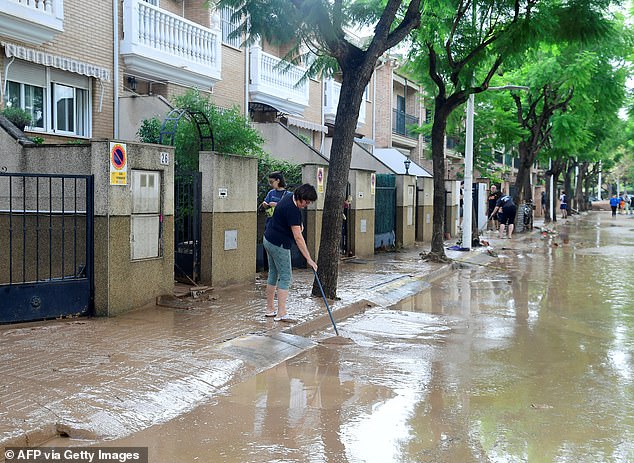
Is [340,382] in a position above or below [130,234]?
below

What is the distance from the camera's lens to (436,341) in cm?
873

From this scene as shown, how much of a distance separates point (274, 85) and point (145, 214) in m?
12.7

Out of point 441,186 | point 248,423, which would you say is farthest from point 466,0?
point 248,423

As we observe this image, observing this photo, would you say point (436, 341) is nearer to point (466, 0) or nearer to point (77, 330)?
point (77, 330)

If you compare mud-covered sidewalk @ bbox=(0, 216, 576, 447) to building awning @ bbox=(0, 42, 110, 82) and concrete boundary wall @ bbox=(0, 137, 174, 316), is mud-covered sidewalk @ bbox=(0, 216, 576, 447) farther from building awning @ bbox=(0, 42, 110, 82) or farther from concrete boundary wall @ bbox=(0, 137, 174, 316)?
building awning @ bbox=(0, 42, 110, 82)

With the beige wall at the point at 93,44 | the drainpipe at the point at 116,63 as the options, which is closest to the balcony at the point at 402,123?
the drainpipe at the point at 116,63

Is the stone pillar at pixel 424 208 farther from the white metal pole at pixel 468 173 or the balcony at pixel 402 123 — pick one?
the balcony at pixel 402 123

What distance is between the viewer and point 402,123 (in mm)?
36688

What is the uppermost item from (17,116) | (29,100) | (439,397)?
(29,100)

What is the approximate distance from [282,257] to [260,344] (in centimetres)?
149

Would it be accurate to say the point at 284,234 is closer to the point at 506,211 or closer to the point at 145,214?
the point at 145,214

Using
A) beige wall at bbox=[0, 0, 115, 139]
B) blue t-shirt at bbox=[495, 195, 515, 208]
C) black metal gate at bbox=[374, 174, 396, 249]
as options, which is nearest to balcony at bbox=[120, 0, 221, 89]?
beige wall at bbox=[0, 0, 115, 139]

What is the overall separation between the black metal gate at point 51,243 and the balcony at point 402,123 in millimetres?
27053

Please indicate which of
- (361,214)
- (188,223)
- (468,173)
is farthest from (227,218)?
(468,173)
